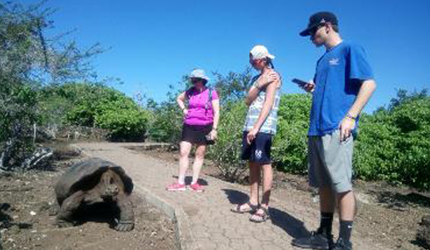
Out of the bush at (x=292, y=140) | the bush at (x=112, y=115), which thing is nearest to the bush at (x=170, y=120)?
the bush at (x=112, y=115)

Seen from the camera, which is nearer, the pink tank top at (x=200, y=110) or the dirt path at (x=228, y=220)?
the dirt path at (x=228, y=220)

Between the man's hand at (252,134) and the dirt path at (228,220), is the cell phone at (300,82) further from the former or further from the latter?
the dirt path at (228,220)

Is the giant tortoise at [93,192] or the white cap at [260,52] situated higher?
the white cap at [260,52]

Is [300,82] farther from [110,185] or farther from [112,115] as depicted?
[112,115]

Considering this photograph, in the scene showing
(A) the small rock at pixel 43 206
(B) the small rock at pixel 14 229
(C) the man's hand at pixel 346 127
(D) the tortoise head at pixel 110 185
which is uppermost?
(C) the man's hand at pixel 346 127

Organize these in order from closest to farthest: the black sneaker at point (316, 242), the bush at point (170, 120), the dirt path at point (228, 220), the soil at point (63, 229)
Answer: the black sneaker at point (316, 242), the dirt path at point (228, 220), the soil at point (63, 229), the bush at point (170, 120)

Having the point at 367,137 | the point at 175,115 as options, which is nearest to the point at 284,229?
the point at 367,137

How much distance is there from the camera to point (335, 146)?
3869 millimetres

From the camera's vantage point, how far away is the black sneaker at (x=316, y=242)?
14.1 feet

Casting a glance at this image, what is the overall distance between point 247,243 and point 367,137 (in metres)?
7.61

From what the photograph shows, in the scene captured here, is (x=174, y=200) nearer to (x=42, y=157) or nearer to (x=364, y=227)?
(x=364, y=227)

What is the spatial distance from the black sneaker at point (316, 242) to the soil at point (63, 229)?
1357 mm

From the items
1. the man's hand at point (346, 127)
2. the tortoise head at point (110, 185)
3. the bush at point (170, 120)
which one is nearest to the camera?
the man's hand at point (346, 127)

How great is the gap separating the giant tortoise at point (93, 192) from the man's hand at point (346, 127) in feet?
9.03
